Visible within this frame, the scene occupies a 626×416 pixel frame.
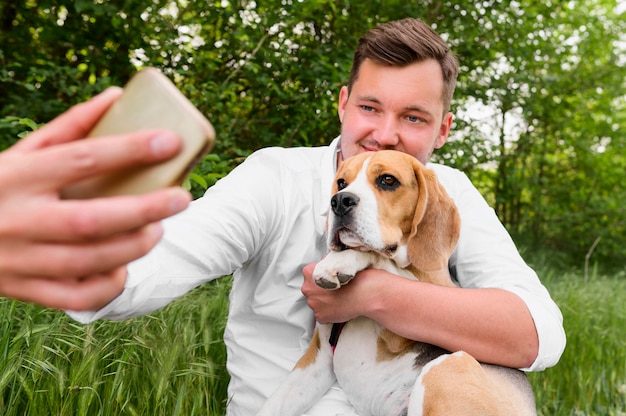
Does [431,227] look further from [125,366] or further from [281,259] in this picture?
[125,366]

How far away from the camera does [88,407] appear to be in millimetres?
2133

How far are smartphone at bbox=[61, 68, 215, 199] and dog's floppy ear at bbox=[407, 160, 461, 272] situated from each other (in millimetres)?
1632

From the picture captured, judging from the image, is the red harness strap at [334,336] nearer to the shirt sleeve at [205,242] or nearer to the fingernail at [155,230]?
the shirt sleeve at [205,242]

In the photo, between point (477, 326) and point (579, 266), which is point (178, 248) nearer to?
point (477, 326)

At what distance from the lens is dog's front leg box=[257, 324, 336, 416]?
6.98 ft

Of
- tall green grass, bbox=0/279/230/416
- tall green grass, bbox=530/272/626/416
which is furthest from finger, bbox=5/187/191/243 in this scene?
tall green grass, bbox=530/272/626/416

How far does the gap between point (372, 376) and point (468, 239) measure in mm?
743

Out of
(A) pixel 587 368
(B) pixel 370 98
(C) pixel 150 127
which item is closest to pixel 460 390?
(B) pixel 370 98

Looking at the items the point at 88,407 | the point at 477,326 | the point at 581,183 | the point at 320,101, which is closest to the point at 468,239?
the point at 477,326

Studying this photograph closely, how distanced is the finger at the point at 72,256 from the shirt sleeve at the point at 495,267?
1.79 metres

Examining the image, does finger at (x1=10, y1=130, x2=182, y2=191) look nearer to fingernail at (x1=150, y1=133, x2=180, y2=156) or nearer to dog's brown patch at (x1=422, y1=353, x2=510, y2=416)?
fingernail at (x1=150, y1=133, x2=180, y2=156)

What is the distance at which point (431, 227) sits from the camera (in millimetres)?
2252

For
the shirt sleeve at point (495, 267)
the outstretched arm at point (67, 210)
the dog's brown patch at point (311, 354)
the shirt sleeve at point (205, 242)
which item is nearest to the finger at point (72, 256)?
the outstretched arm at point (67, 210)

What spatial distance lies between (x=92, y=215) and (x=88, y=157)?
66 millimetres
